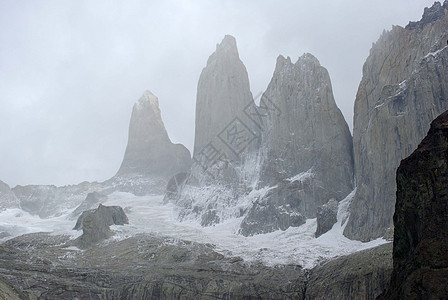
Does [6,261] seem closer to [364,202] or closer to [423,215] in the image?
[364,202]

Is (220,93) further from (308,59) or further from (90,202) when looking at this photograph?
(90,202)

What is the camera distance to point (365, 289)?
2562 inches

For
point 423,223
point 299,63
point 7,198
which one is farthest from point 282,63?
point 7,198

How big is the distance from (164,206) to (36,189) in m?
55.5

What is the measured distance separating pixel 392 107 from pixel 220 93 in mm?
74470

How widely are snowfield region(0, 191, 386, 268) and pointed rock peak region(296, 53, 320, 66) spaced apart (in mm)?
33935

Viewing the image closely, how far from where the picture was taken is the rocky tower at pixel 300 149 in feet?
356

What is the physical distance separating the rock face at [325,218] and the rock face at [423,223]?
6670 cm

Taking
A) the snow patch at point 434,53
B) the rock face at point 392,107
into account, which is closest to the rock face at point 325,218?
the rock face at point 392,107

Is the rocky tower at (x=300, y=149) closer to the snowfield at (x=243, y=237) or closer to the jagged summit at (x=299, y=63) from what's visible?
the jagged summit at (x=299, y=63)

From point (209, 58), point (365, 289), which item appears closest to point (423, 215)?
point (365, 289)

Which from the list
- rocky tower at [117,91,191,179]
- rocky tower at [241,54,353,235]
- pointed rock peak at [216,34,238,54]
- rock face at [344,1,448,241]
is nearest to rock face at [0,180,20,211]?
rocky tower at [117,91,191,179]

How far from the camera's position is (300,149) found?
117 m

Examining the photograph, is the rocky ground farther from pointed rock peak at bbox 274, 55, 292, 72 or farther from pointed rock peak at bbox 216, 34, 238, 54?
pointed rock peak at bbox 216, 34, 238, 54
